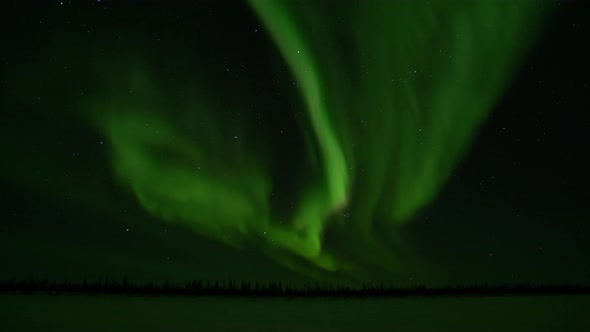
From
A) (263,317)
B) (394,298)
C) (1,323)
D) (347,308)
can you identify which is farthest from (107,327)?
(394,298)

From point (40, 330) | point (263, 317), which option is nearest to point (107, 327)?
point (40, 330)

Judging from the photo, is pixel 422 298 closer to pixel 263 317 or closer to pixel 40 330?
pixel 263 317

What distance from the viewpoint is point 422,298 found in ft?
54.5

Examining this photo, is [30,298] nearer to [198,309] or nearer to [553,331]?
[198,309]

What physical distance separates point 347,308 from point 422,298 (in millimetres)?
4555

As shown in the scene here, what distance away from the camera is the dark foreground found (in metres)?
9.55

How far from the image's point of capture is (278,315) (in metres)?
11.4

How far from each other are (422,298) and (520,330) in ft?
24.6

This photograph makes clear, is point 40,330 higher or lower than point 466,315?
lower

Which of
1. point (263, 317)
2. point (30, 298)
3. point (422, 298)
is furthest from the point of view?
point (422, 298)

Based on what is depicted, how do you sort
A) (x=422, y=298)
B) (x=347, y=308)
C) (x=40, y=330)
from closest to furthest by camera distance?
(x=40, y=330) → (x=347, y=308) → (x=422, y=298)

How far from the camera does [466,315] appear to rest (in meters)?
11.7

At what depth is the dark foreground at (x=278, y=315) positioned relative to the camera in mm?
9547

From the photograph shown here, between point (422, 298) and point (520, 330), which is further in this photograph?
point (422, 298)
